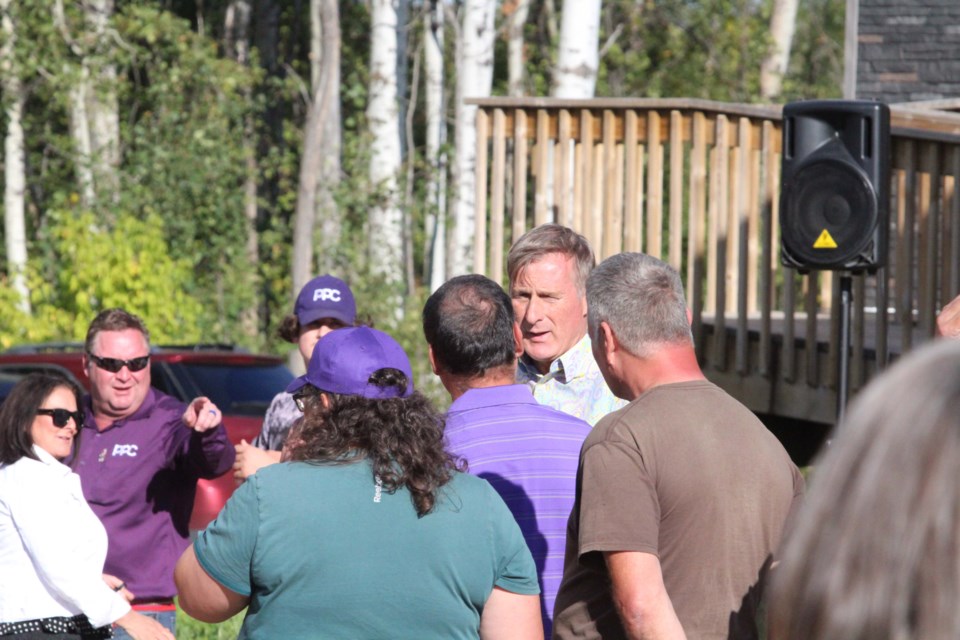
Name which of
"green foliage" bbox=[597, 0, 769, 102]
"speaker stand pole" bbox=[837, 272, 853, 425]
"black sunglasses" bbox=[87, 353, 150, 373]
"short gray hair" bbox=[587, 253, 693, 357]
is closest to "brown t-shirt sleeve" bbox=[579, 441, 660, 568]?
"short gray hair" bbox=[587, 253, 693, 357]

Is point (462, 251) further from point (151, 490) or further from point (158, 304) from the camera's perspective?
point (151, 490)

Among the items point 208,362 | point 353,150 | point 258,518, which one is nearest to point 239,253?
point 353,150

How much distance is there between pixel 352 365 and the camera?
2896 mm

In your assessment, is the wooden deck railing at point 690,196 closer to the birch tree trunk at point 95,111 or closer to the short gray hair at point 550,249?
the short gray hair at point 550,249

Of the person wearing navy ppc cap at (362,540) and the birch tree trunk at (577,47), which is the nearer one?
the person wearing navy ppc cap at (362,540)

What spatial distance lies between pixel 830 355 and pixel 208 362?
4.14m

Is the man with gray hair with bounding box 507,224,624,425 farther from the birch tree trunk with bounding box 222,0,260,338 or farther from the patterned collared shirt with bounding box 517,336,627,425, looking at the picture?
the birch tree trunk with bounding box 222,0,260,338

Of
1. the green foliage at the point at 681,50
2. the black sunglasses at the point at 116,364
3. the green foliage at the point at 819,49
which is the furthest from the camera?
the green foliage at the point at 819,49

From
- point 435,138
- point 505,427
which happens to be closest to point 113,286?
point 435,138

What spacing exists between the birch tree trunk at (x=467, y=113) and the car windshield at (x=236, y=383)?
22.9 feet

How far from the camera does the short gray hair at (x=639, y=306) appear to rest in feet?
9.93

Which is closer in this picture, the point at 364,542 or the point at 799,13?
the point at 364,542

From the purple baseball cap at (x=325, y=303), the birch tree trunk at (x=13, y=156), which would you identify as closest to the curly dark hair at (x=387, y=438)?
the purple baseball cap at (x=325, y=303)

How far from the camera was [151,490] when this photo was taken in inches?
182
